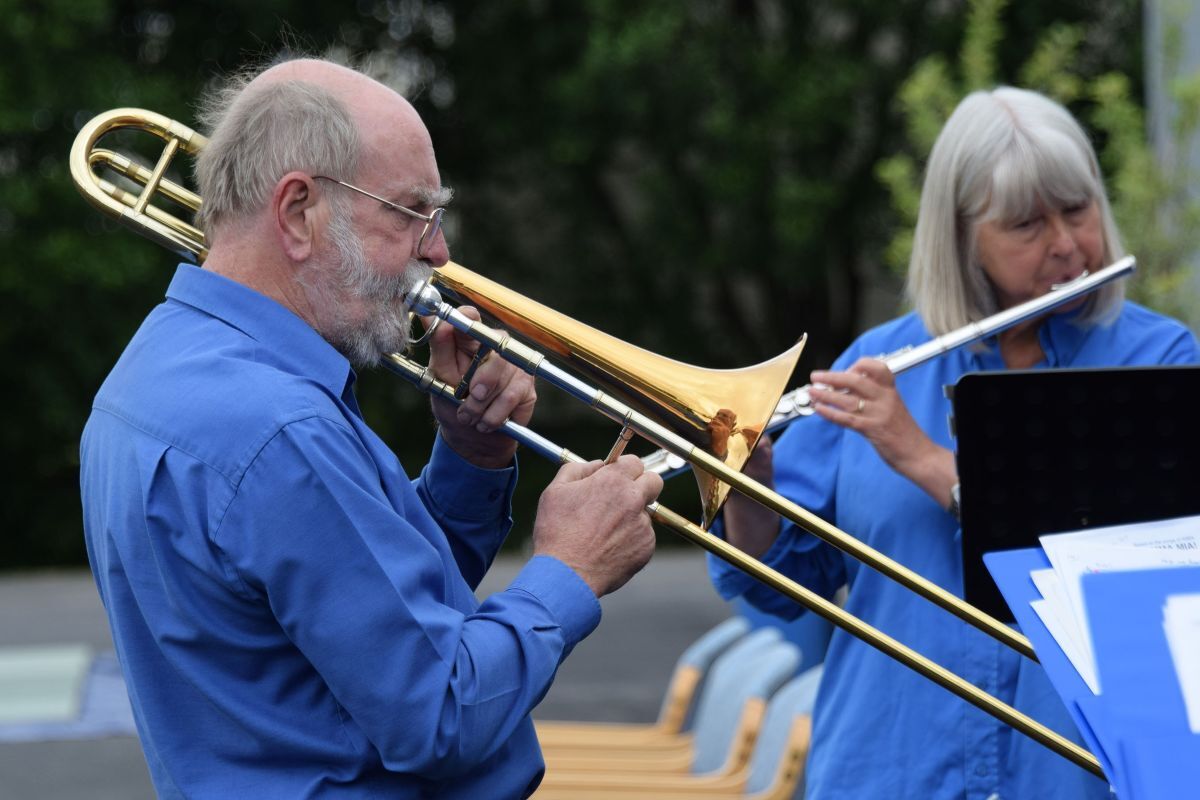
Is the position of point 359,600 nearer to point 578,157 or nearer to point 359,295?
point 359,295

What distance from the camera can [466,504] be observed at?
231 centimetres

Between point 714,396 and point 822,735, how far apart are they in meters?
0.65

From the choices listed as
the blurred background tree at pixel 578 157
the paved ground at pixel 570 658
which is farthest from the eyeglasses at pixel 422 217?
the blurred background tree at pixel 578 157

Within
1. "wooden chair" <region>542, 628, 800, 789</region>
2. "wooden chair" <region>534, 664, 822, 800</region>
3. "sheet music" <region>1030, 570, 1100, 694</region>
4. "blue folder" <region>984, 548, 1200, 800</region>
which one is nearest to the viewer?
"blue folder" <region>984, 548, 1200, 800</region>

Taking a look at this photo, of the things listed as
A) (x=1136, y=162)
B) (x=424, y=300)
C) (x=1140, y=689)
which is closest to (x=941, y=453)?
(x=424, y=300)

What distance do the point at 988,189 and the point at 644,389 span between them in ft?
2.43

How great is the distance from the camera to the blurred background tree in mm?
11250

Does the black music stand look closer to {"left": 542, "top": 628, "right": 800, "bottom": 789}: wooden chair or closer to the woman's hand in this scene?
the woman's hand

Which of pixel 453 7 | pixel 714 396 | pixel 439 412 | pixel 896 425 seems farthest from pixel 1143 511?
pixel 453 7

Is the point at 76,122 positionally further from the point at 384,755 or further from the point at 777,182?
the point at 384,755

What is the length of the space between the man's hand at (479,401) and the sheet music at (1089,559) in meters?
0.85

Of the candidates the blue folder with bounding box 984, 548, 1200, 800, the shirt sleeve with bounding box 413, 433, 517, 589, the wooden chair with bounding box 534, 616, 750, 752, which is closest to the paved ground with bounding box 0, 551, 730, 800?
the wooden chair with bounding box 534, 616, 750, 752

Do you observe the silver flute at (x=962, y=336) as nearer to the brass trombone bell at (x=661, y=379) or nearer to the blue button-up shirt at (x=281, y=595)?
the brass trombone bell at (x=661, y=379)

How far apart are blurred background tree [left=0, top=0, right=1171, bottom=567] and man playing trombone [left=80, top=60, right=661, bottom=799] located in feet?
29.7
